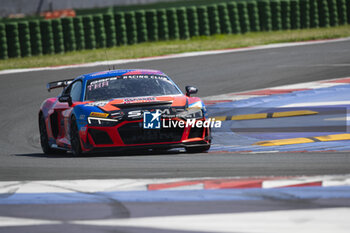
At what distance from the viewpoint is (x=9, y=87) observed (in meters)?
17.7

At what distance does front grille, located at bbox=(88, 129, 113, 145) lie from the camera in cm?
823

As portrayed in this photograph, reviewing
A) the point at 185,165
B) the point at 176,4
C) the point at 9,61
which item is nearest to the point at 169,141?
the point at 185,165

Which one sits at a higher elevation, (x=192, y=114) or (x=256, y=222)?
(x=256, y=222)

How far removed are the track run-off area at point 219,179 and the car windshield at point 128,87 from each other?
1.01 m

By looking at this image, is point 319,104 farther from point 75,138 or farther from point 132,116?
point 75,138

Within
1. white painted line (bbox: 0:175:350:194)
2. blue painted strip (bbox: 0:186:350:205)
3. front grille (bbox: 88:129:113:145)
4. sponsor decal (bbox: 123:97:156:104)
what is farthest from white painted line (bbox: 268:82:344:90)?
blue painted strip (bbox: 0:186:350:205)

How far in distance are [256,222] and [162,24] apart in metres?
21.7

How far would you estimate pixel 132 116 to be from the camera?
818 cm

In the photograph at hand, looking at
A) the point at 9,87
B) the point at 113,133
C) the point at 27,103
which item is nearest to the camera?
the point at 113,133

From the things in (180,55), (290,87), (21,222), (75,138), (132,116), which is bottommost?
(180,55)

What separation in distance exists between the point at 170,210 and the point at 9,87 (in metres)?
13.7

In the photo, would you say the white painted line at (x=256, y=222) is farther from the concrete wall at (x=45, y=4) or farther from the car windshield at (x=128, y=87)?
the concrete wall at (x=45, y=4)

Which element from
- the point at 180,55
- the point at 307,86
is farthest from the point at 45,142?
the point at 180,55

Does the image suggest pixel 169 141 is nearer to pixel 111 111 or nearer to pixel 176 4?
pixel 111 111
